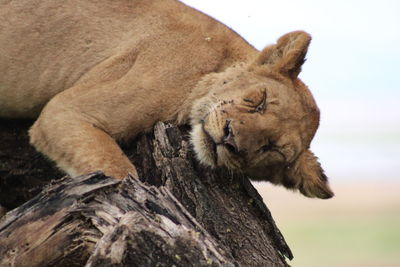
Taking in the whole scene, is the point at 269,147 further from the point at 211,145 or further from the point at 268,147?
the point at 211,145

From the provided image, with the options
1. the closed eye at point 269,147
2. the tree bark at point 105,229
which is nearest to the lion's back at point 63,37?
the closed eye at point 269,147

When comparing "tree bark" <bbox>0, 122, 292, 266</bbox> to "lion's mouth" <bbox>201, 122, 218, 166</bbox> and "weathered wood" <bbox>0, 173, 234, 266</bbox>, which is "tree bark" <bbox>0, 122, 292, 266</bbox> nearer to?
"weathered wood" <bbox>0, 173, 234, 266</bbox>

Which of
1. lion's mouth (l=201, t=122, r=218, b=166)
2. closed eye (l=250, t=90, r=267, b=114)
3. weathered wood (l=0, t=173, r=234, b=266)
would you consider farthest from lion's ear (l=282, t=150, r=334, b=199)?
weathered wood (l=0, t=173, r=234, b=266)

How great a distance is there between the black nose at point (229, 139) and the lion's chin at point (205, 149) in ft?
0.26

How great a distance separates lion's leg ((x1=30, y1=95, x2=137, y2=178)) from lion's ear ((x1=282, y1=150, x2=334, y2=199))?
3.60 ft

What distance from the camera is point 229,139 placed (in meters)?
4.55

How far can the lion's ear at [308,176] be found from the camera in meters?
5.03

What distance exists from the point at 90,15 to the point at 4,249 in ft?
7.71

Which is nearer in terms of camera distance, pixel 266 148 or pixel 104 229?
pixel 104 229

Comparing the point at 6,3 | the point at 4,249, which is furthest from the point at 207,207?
the point at 6,3

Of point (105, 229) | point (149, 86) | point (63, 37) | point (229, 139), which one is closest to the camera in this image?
point (105, 229)

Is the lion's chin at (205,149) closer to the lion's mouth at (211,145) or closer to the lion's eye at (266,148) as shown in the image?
the lion's mouth at (211,145)

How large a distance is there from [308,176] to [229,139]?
0.78 metres

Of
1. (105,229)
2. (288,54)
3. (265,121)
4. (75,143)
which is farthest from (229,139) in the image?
(105,229)
